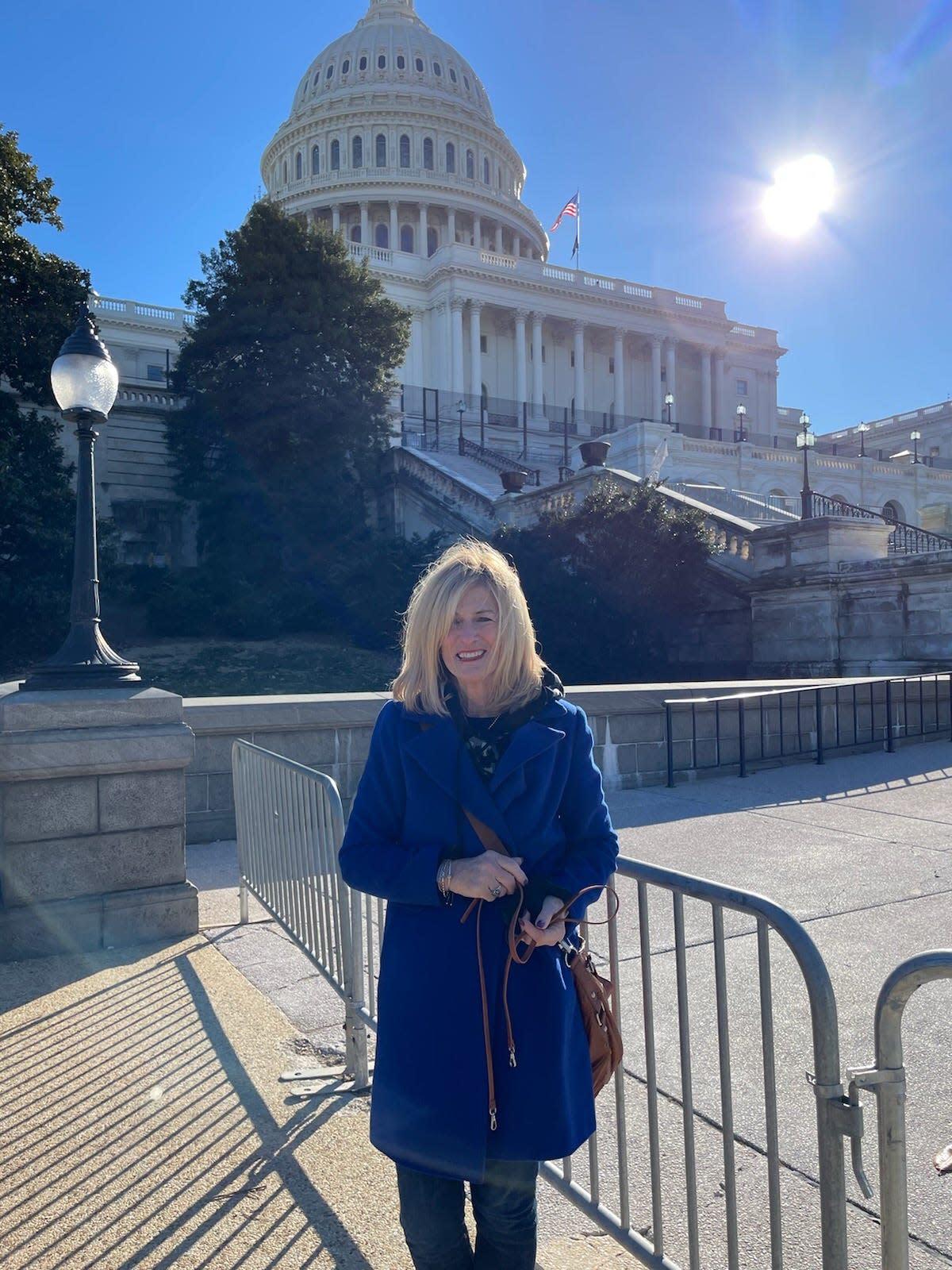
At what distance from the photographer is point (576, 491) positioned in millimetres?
21891

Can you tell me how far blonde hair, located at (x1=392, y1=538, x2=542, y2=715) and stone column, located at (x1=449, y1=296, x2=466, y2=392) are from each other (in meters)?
59.9

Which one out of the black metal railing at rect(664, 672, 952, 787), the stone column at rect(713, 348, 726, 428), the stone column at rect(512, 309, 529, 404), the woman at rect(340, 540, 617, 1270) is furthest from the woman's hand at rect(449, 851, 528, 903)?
the stone column at rect(713, 348, 726, 428)

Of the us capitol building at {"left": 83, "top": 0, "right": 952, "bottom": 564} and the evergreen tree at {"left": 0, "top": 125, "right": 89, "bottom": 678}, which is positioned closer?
the evergreen tree at {"left": 0, "top": 125, "right": 89, "bottom": 678}

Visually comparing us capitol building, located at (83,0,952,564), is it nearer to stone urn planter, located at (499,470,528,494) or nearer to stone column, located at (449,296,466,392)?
stone column, located at (449,296,466,392)

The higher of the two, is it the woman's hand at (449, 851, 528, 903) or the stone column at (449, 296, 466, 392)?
the stone column at (449, 296, 466, 392)

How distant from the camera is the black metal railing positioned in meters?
9.96

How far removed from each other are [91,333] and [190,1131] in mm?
4854

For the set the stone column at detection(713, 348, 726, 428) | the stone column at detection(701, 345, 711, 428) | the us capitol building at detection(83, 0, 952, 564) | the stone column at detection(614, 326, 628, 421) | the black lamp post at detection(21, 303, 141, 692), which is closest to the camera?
the black lamp post at detection(21, 303, 141, 692)

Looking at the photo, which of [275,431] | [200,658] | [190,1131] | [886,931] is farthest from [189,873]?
[275,431]

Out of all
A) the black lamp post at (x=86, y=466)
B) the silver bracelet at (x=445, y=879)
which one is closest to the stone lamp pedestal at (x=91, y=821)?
the black lamp post at (x=86, y=466)

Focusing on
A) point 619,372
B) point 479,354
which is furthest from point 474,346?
point 619,372

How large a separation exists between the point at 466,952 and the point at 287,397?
1008 inches

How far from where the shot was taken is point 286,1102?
3486mm

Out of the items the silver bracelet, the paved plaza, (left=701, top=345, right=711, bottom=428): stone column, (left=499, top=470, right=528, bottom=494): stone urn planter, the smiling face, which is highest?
(left=701, top=345, right=711, bottom=428): stone column
